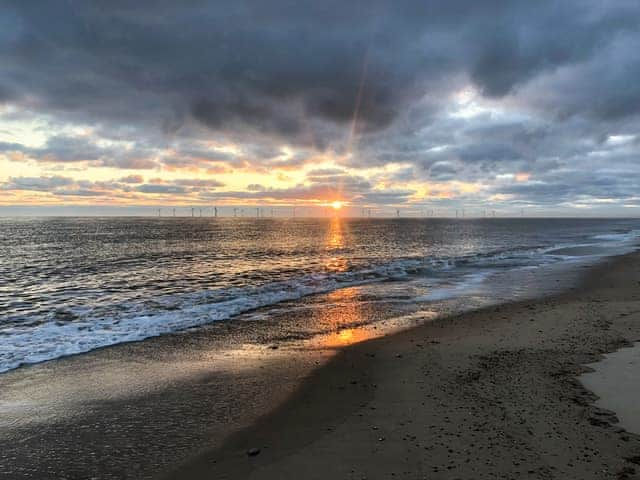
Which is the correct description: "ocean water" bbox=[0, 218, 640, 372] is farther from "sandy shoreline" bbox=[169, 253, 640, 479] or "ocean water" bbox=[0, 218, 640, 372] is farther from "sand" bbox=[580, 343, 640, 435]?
"sand" bbox=[580, 343, 640, 435]

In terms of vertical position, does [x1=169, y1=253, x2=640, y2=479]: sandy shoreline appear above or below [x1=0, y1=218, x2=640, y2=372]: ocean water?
above

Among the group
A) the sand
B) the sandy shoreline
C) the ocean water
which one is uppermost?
the sand

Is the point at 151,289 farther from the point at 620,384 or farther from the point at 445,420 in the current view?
the point at 620,384

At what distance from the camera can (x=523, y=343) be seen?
13.1 metres

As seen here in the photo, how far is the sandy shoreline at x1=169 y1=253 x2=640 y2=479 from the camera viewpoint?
6262 millimetres

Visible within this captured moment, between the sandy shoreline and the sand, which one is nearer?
the sandy shoreline

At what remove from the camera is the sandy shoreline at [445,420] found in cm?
626

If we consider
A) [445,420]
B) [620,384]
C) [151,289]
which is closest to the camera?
[445,420]

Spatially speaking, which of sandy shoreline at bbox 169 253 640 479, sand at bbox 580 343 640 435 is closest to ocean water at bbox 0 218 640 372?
sandy shoreline at bbox 169 253 640 479

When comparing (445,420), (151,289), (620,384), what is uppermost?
(620,384)

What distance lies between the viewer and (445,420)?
769 centimetres

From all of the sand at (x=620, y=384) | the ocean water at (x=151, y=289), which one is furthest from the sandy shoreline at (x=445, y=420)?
the ocean water at (x=151, y=289)

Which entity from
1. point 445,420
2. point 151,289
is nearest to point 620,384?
point 445,420

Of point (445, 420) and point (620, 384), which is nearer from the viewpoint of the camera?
point (445, 420)
